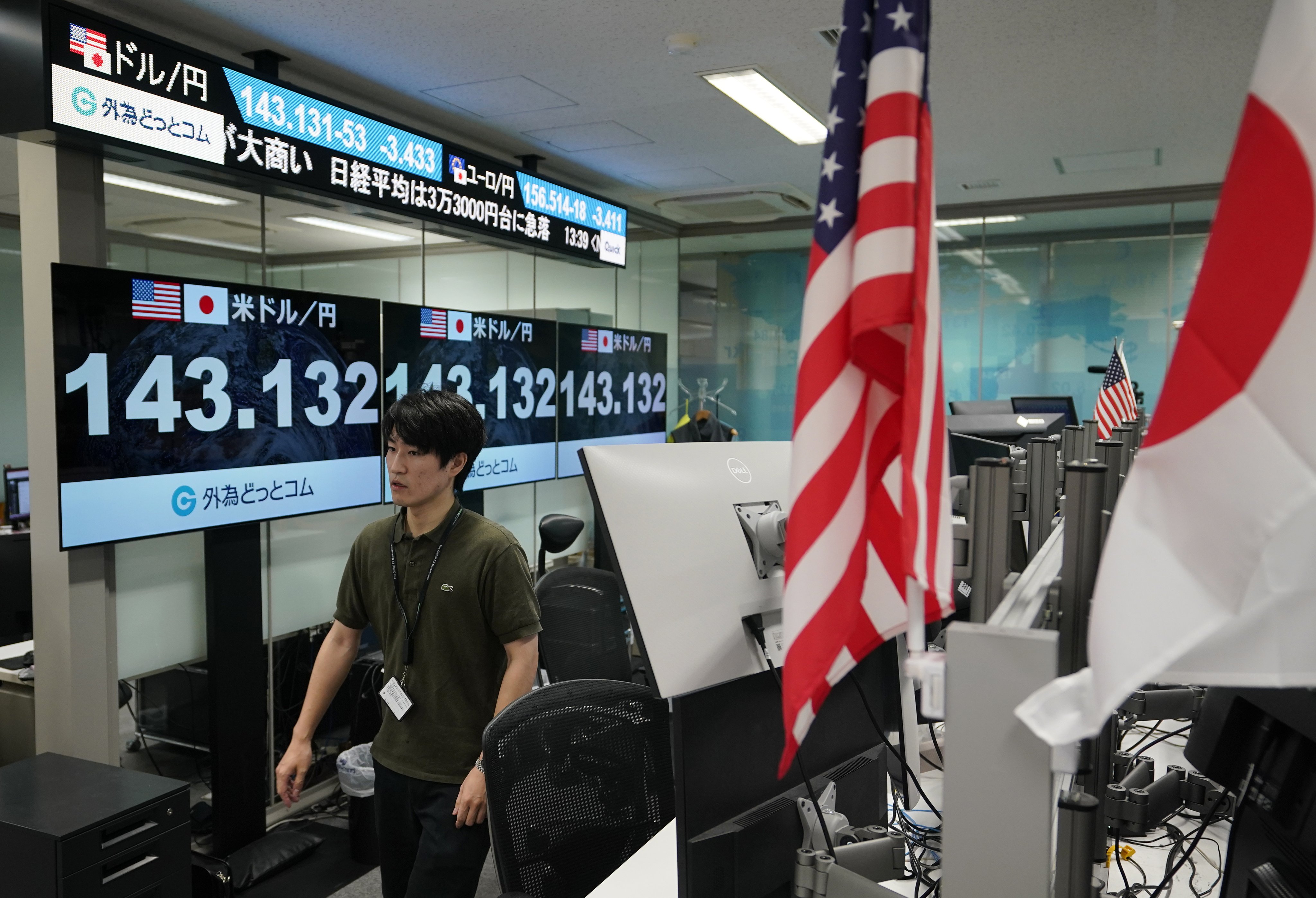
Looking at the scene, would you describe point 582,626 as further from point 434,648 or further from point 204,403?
point 204,403

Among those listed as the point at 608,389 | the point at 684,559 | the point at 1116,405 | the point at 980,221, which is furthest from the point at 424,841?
the point at 980,221

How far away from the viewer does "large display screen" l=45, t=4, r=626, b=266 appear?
8.60 feet

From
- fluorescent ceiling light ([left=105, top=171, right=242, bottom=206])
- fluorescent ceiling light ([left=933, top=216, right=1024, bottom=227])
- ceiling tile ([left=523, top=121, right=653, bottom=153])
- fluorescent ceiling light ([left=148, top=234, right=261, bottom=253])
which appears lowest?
fluorescent ceiling light ([left=148, top=234, right=261, bottom=253])

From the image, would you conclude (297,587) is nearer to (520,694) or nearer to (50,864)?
(50,864)

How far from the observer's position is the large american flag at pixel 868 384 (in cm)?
97

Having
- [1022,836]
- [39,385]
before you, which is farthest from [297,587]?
[1022,836]

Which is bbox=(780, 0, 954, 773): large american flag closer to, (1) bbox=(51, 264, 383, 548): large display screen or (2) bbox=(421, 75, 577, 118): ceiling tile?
(1) bbox=(51, 264, 383, 548): large display screen

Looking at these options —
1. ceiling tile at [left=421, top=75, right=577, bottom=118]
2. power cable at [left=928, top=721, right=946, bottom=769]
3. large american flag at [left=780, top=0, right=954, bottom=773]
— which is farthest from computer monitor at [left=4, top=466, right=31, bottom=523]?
large american flag at [left=780, top=0, right=954, bottom=773]

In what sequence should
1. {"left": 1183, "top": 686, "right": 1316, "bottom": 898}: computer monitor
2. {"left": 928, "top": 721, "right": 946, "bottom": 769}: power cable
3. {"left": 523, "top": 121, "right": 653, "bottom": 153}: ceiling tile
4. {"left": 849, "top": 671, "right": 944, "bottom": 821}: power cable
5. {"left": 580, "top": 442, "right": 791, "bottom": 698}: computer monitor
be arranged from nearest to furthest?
{"left": 1183, "top": 686, "right": 1316, "bottom": 898}: computer monitor, {"left": 580, "top": 442, "right": 791, "bottom": 698}: computer monitor, {"left": 849, "top": 671, "right": 944, "bottom": 821}: power cable, {"left": 928, "top": 721, "right": 946, "bottom": 769}: power cable, {"left": 523, "top": 121, "right": 653, "bottom": 153}: ceiling tile

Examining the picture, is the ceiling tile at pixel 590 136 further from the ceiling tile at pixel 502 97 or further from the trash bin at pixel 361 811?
the trash bin at pixel 361 811

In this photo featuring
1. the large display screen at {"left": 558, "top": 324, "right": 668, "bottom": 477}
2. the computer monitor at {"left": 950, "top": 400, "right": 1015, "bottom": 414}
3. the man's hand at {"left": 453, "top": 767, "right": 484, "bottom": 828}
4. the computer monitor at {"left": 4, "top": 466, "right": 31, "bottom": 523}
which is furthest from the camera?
the computer monitor at {"left": 4, "top": 466, "right": 31, "bottom": 523}

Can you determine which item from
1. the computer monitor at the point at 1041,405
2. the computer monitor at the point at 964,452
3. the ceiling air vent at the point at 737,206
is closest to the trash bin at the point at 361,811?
the computer monitor at the point at 964,452

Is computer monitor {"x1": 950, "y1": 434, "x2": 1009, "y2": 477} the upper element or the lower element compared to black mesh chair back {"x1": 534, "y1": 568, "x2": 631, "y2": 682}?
upper

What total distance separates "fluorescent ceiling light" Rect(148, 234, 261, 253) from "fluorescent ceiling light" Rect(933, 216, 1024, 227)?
4557 mm
